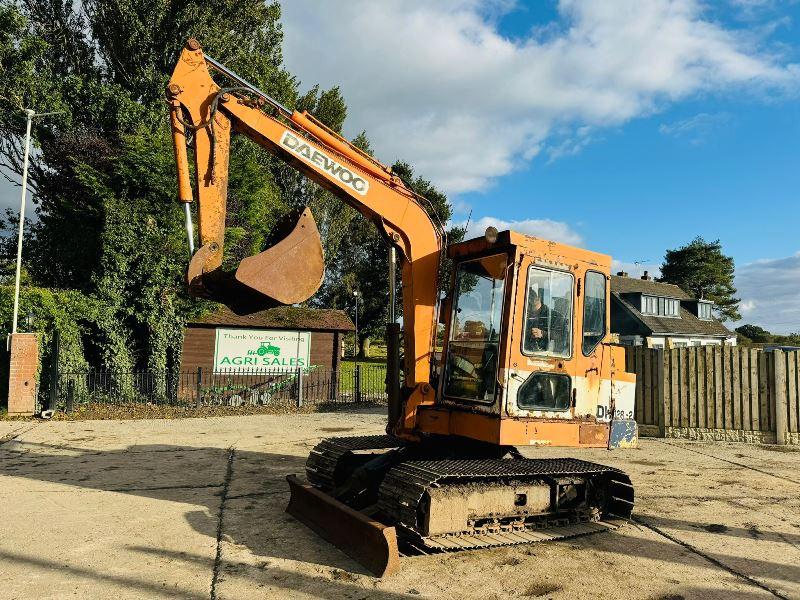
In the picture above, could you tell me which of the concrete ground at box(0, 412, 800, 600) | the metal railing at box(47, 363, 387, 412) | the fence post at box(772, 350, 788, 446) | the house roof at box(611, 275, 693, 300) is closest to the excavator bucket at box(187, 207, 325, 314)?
the concrete ground at box(0, 412, 800, 600)

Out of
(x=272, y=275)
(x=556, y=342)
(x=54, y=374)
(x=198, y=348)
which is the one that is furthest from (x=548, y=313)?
(x=198, y=348)

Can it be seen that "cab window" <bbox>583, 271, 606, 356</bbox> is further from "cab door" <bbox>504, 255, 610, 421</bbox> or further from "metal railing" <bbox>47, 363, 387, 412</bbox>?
"metal railing" <bbox>47, 363, 387, 412</bbox>

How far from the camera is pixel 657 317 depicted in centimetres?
3956

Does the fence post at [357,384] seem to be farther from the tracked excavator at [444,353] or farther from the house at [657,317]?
the house at [657,317]

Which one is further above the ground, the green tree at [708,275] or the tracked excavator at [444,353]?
the green tree at [708,275]

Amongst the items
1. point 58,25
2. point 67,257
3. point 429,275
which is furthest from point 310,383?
point 58,25

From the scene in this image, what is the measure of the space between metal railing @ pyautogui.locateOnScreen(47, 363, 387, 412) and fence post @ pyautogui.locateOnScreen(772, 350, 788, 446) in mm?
10551

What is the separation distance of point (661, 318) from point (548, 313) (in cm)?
3783

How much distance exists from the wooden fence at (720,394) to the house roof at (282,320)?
9738mm

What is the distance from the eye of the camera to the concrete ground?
441cm

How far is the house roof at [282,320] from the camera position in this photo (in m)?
17.8

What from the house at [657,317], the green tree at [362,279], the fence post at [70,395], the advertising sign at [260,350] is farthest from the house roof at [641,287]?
the fence post at [70,395]

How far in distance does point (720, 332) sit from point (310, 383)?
35.9 meters

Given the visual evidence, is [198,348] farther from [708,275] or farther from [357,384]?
[708,275]
